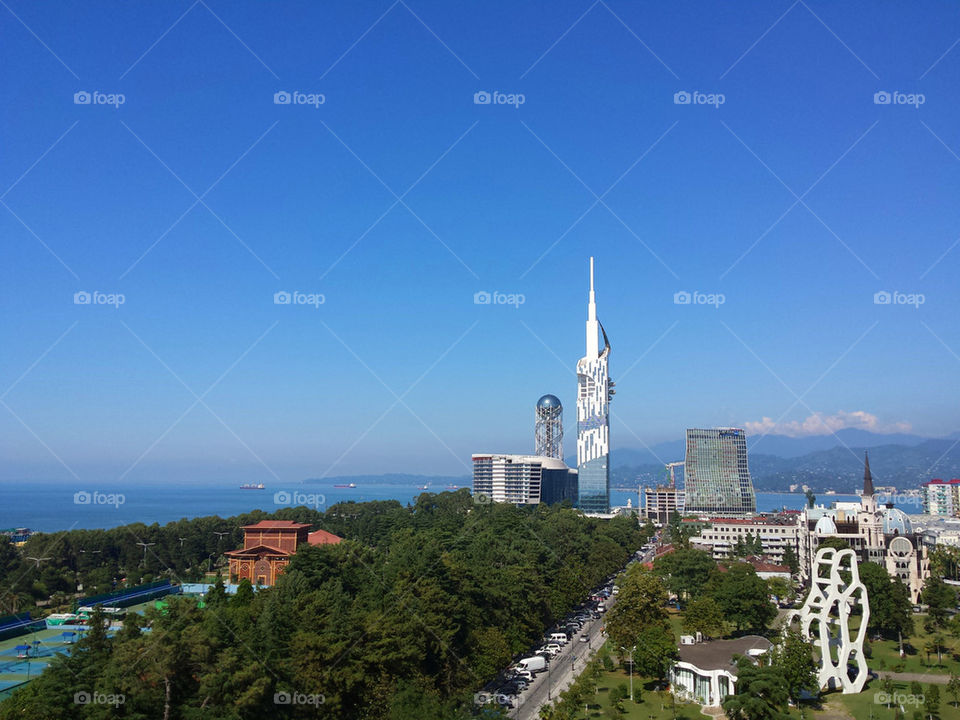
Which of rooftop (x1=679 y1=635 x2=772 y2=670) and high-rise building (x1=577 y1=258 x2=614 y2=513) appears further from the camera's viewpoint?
high-rise building (x1=577 y1=258 x2=614 y2=513)

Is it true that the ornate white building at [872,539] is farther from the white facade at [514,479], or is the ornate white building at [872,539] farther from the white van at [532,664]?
the white facade at [514,479]

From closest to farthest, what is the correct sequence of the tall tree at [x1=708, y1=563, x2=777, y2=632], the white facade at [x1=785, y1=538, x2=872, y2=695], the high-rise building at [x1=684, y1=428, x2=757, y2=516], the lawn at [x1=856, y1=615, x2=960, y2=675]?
the white facade at [x1=785, y1=538, x2=872, y2=695], the lawn at [x1=856, y1=615, x2=960, y2=675], the tall tree at [x1=708, y1=563, x2=777, y2=632], the high-rise building at [x1=684, y1=428, x2=757, y2=516]

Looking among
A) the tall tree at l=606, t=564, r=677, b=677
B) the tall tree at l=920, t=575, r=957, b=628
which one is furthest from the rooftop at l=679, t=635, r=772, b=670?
the tall tree at l=920, t=575, r=957, b=628

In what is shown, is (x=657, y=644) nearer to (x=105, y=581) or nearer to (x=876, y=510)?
(x=876, y=510)

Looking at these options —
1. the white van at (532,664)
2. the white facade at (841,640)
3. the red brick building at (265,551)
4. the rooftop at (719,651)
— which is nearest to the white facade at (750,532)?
the red brick building at (265,551)

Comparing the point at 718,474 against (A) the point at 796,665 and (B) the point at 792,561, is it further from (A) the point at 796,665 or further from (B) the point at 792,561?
(A) the point at 796,665

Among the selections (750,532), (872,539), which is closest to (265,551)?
(872,539)

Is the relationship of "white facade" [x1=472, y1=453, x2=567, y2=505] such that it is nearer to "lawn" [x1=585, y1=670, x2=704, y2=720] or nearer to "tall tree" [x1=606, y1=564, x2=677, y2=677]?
"tall tree" [x1=606, y1=564, x2=677, y2=677]
